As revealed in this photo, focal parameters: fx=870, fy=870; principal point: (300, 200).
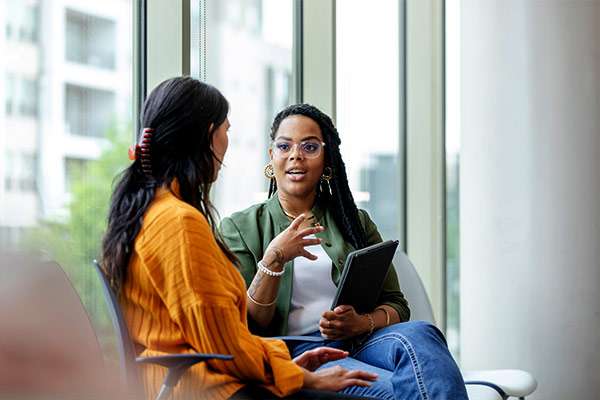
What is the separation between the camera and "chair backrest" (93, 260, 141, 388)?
1688 mm

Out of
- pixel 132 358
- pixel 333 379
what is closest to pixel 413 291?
pixel 333 379

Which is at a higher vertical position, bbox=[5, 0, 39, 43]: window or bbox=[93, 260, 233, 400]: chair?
bbox=[5, 0, 39, 43]: window

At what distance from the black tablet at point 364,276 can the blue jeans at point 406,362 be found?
0.36 ft

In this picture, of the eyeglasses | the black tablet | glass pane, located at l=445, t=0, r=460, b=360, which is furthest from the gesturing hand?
glass pane, located at l=445, t=0, r=460, b=360

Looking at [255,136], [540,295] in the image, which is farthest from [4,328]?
[540,295]

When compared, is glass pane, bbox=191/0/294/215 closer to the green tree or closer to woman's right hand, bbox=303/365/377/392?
the green tree

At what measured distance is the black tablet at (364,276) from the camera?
2.35 metres

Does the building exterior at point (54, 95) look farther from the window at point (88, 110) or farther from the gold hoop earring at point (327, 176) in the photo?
the gold hoop earring at point (327, 176)

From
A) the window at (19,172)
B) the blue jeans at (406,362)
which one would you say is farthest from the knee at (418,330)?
the window at (19,172)

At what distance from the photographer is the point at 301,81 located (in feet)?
12.2

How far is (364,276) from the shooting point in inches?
96.7

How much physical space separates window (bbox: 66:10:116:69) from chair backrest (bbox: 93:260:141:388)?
0.93 m

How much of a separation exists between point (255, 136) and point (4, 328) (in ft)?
6.44

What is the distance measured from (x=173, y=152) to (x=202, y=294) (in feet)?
1.13
